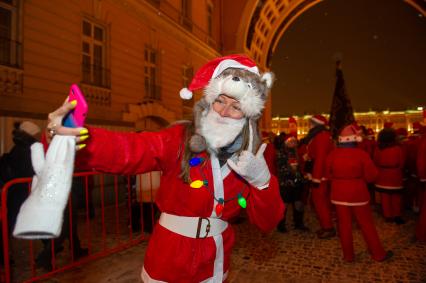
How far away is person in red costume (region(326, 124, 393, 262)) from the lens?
437cm

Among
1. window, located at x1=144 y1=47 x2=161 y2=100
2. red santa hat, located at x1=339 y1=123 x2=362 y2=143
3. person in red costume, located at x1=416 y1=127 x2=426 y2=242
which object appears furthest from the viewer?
window, located at x1=144 y1=47 x2=161 y2=100

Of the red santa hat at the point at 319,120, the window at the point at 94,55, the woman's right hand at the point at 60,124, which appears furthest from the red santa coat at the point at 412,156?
the window at the point at 94,55

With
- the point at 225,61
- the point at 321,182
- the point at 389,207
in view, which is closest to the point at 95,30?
the point at 321,182

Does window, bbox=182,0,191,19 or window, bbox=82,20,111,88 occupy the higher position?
window, bbox=182,0,191,19

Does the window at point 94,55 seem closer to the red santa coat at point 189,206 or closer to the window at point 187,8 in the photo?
the window at point 187,8

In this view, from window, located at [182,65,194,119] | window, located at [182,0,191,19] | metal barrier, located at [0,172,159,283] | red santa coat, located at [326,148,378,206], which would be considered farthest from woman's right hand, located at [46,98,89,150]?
window, located at [182,0,191,19]

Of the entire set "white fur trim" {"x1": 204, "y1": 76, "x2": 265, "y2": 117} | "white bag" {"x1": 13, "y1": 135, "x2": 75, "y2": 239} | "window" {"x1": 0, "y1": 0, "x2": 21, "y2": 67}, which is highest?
"window" {"x1": 0, "y1": 0, "x2": 21, "y2": 67}

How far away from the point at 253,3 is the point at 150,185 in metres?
17.4

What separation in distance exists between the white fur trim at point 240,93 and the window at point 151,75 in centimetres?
996

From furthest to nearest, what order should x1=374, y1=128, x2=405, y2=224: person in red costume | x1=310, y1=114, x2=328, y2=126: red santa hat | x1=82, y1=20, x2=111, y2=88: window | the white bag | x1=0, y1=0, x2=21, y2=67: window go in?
x1=82, y1=20, x2=111, y2=88: window → x1=0, y1=0, x2=21, y2=67: window → x1=374, y1=128, x2=405, y2=224: person in red costume → x1=310, y1=114, x2=328, y2=126: red santa hat → the white bag

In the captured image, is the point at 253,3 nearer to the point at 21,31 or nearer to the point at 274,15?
the point at 274,15

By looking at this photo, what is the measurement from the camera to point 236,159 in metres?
1.88

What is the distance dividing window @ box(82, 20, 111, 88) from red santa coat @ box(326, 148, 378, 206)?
23.6 ft

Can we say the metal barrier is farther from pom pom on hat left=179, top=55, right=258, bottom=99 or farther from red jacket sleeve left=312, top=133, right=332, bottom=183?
red jacket sleeve left=312, top=133, right=332, bottom=183
